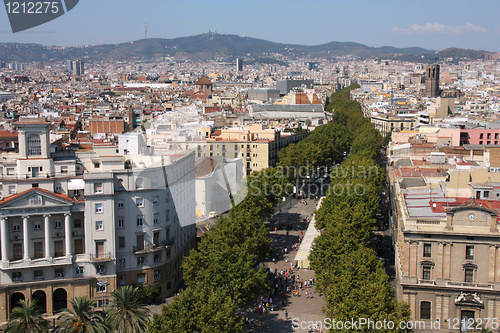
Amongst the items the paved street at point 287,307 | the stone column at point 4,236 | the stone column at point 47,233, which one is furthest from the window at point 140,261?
the stone column at point 4,236

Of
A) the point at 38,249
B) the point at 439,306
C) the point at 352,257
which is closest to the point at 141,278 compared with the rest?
the point at 38,249

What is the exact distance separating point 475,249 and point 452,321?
3.70m

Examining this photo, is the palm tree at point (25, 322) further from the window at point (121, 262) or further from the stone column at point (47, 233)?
the window at point (121, 262)

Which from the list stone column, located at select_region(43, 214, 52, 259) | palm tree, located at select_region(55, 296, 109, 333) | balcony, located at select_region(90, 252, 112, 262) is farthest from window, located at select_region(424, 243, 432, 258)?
stone column, located at select_region(43, 214, 52, 259)

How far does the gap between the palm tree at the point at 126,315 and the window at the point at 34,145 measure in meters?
A: 10.2

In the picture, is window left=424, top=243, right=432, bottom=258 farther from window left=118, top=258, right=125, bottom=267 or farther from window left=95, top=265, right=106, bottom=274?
window left=95, top=265, right=106, bottom=274

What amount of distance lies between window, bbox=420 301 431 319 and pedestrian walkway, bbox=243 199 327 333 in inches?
193

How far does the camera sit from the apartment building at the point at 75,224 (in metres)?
32.2

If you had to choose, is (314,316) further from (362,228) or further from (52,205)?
(52,205)

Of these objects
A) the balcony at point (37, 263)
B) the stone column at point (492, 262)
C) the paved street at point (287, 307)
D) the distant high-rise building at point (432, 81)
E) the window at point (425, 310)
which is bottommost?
the paved street at point (287, 307)

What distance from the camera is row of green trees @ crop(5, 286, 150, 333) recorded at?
27.6 metres

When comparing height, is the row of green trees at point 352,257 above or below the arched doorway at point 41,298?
above

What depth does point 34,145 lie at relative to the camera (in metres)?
34.2

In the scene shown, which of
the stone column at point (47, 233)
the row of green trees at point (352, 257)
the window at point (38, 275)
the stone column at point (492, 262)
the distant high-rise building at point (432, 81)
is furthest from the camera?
the distant high-rise building at point (432, 81)
